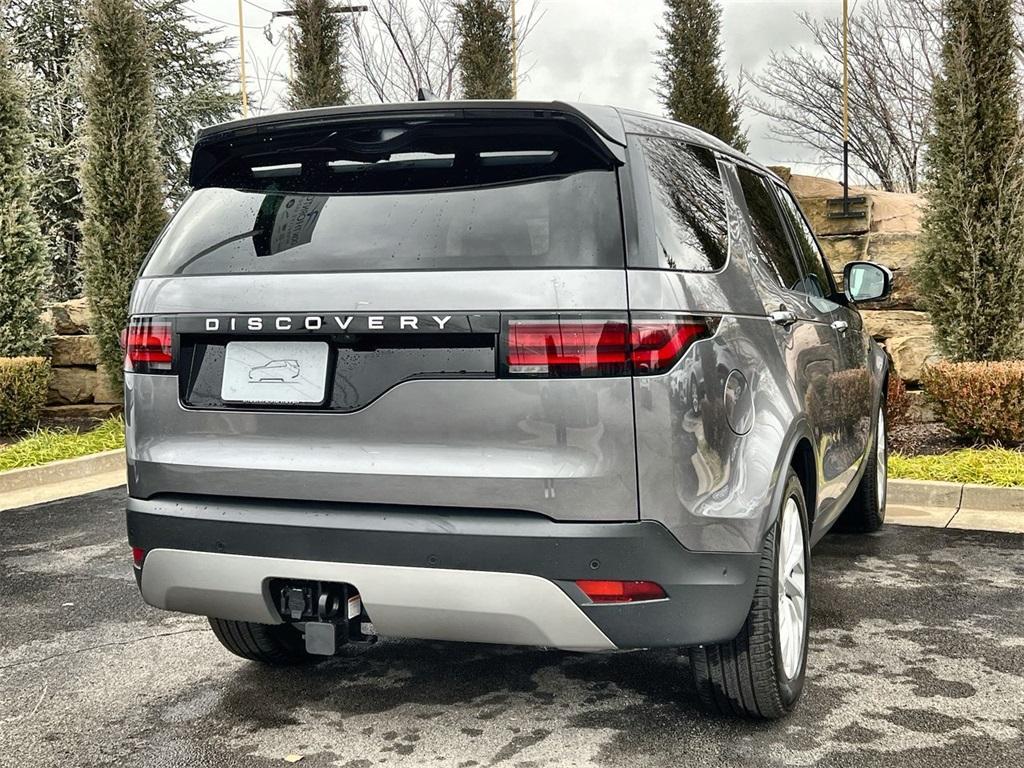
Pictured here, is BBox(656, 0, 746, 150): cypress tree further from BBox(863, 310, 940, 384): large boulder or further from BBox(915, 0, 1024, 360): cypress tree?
BBox(915, 0, 1024, 360): cypress tree

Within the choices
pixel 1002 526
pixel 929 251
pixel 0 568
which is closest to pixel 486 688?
pixel 0 568

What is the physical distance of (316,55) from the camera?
50.5 ft

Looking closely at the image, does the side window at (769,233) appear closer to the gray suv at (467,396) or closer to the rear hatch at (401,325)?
the gray suv at (467,396)

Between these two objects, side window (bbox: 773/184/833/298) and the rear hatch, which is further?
side window (bbox: 773/184/833/298)

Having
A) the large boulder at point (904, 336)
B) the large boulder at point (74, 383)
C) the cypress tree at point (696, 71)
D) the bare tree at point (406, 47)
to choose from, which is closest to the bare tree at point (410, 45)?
the bare tree at point (406, 47)

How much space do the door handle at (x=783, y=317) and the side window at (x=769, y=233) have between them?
15 centimetres

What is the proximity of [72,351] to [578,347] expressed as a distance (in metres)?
10.8

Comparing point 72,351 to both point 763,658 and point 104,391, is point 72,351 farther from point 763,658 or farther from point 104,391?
point 763,658

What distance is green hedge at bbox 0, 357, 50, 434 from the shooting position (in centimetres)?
980

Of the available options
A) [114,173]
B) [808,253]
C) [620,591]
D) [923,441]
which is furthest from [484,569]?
[114,173]

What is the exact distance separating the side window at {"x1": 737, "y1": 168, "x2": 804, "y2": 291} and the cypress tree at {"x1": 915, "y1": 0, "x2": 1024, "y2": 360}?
17.6ft

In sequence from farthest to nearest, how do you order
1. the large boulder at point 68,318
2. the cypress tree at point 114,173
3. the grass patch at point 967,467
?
the large boulder at point 68,318 → the cypress tree at point 114,173 → the grass patch at point 967,467

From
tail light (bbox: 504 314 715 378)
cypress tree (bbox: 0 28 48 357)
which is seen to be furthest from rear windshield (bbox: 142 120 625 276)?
cypress tree (bbox: 0 28 48 357)

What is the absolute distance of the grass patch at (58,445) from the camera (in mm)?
8727
